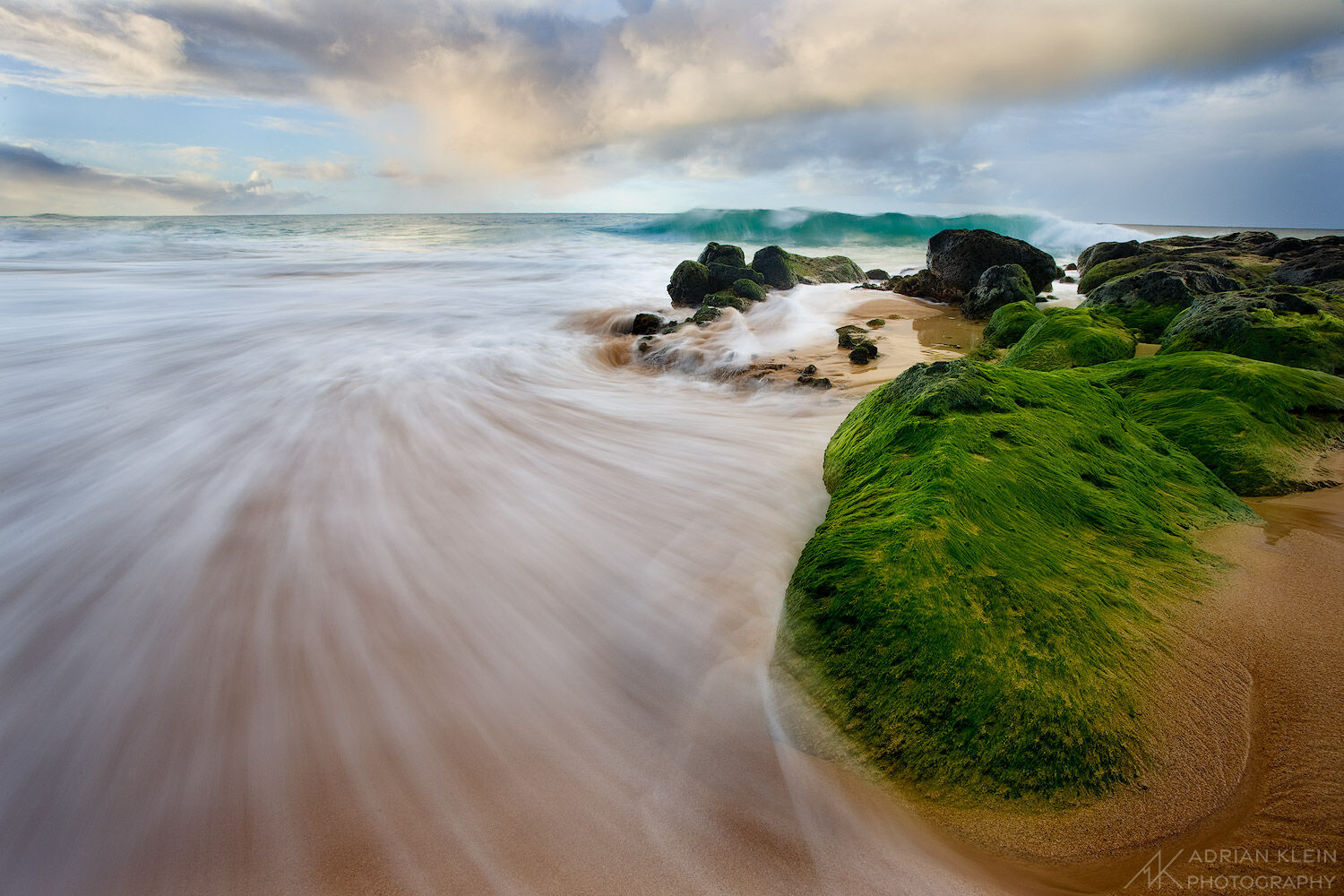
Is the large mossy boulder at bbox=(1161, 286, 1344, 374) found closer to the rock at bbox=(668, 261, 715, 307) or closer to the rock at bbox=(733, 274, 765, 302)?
the rock at bbox=(733, 274, 765, 302)

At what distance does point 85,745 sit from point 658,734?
2129 mm

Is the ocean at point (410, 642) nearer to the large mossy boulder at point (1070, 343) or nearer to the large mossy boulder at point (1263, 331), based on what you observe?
the large mossy boulder at point (1070, 343)

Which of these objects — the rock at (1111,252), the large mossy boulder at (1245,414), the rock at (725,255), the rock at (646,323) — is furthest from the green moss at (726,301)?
the rock at (1111,252)

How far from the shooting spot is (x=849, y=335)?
314 inches

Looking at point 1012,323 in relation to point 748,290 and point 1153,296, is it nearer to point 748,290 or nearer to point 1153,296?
point 1153,296

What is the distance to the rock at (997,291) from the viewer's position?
9.27 m

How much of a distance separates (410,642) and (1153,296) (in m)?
8.57

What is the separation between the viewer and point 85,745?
212 centimetres

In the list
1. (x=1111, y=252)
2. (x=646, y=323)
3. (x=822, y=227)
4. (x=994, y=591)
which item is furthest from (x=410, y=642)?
(x=822, y=227)

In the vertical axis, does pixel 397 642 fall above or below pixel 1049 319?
below

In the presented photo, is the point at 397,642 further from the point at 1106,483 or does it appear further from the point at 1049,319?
the point at 1049,319

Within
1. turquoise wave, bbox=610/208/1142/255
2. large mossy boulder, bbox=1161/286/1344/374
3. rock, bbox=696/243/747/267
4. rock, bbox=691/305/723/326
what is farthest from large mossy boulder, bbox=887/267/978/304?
turquoise wave, bbox=610/208/1142/255

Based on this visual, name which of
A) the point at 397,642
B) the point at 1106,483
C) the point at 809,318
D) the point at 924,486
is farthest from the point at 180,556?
the point at 809,318

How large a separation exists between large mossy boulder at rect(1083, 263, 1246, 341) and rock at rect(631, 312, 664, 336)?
6.01 meters
